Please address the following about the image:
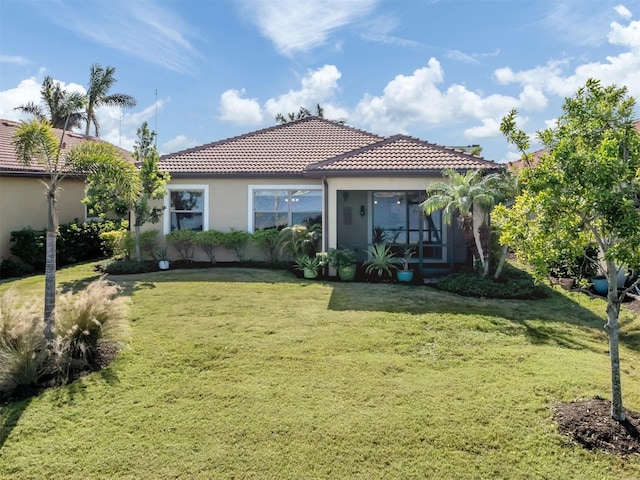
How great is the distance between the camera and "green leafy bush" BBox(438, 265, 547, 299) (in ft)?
33.3

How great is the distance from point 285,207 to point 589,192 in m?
11.6

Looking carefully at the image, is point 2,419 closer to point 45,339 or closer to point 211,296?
point 45,339

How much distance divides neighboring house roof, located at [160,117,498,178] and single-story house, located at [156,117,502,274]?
37 mm

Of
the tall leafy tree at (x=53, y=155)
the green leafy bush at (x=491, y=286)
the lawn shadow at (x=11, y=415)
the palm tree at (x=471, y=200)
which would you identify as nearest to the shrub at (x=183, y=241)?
the tall leafy tree at (x=53, y=155)

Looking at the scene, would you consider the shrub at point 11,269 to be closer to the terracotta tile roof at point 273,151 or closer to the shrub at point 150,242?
the shrub at point 150,242

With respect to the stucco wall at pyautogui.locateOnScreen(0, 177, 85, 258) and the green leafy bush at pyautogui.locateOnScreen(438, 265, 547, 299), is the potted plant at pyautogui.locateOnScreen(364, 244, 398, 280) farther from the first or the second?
the stucco wall at pyautogui.locateOnScreen(0, 177, 85, 258)

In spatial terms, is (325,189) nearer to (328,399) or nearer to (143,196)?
(143,196)

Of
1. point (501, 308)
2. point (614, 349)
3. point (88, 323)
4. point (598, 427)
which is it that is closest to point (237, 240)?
point (88, 323)

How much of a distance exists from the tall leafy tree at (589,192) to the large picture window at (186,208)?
12.1 metres

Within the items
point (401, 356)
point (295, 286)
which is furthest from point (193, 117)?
point (401, 356)

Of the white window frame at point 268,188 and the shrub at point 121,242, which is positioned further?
the white window frame at point 268,188

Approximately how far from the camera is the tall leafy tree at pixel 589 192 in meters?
3.98

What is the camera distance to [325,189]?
12734 mm

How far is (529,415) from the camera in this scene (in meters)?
4.54
